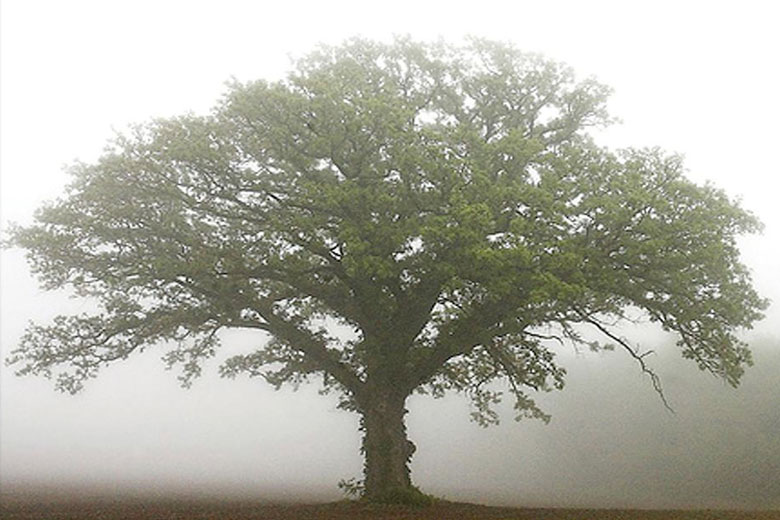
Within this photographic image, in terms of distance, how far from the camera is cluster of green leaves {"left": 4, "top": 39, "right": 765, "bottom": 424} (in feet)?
52.6

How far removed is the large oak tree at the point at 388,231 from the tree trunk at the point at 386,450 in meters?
0.06

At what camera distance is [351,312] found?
2003 cm

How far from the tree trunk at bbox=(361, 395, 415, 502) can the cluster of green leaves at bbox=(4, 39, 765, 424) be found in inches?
23.4

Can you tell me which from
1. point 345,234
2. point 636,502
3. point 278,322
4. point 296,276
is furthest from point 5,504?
point 636,502

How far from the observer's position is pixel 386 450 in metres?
19.1

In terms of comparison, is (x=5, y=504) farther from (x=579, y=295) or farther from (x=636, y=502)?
(x=636, y=502)

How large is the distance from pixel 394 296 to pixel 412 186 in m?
4.06

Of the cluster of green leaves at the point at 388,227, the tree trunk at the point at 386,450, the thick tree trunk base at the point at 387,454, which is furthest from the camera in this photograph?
the tree trunk at the point at 386,450

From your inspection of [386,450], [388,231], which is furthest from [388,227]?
[386,450]

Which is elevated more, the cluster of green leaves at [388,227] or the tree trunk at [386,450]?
the cluster of green leaves at [388,227]

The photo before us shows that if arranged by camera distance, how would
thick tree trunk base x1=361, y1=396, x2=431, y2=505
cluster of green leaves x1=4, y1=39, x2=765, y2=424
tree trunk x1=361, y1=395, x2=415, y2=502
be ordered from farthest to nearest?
1. tree trunk x1=361, y1=395, x2=415, y2=502
2. thick tree trunk base x1=361, y1=396, x2=431, y2=505
3. cluster of green leaves x1=4, y1=39, x2=765, y2=424

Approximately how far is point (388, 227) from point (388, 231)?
0.15 meters

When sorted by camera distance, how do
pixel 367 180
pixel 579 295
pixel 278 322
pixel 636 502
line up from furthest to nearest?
pixel 636 502
pixel 278 322
pixel 367 180
pixel 579 295

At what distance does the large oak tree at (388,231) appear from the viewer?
16.1 metres
